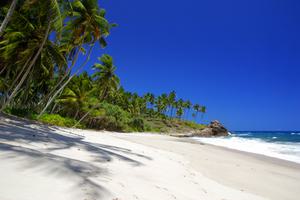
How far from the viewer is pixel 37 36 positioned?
57.4 ft

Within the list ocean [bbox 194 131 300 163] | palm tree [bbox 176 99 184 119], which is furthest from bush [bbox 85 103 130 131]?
palm tree [bbox 176 99 184 119]

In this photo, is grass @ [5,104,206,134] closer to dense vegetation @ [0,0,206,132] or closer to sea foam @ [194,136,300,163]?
dense vegetation @ [0,0,206,132]

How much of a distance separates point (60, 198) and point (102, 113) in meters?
34.6

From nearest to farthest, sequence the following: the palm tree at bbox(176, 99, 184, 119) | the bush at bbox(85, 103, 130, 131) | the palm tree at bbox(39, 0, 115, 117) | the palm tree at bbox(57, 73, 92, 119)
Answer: the palm tree at bbox(39, 0, 115, 117) < the palm tree at bbox(57, 73, 92, 119) < the bush at bbox(85, 103, 130, 131) < the palm tree at bbox(176, 99, 184, 119)

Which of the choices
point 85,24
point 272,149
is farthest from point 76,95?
point 272,149

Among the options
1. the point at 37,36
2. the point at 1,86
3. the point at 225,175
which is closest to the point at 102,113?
the point at 1,86

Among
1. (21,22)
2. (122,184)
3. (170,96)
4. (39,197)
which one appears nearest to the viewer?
(39,197)

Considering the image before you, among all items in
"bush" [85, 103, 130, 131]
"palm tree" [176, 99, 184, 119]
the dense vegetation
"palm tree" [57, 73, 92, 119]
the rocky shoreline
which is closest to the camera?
the dense vegetation

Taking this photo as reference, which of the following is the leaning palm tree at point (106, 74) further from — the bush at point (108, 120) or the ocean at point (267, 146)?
the ocean at point (267, 146)

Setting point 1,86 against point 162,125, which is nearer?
point 1,86

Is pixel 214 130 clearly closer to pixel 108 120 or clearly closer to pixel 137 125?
pixel 137 125

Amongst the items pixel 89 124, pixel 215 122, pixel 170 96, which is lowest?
pixel 89 124

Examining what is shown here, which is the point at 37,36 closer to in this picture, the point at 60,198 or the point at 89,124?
the point at 60,198

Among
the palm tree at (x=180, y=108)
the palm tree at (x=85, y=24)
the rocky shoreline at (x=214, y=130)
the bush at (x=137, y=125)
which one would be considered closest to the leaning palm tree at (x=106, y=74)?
the palm tree at (x=85, y=24)
